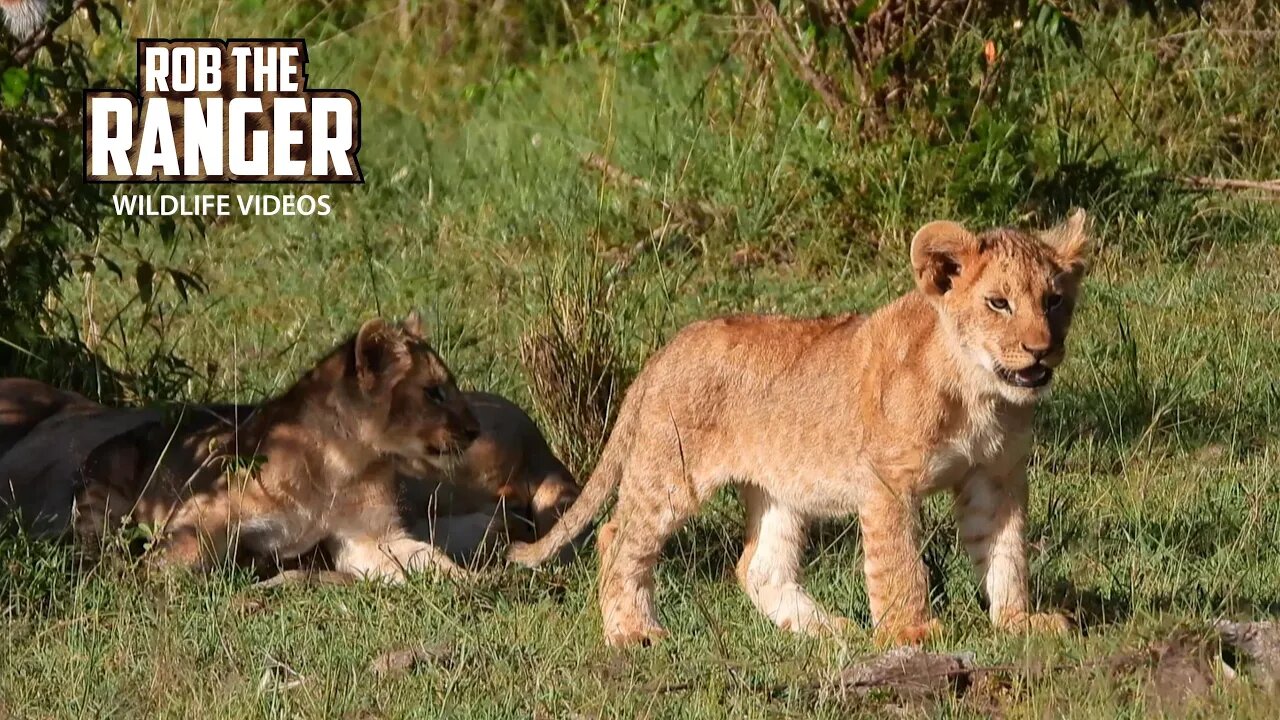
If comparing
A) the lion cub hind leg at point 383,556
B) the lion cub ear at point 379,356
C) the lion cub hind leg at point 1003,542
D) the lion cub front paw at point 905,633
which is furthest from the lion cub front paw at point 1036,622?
the lion cub ear at point 379,356

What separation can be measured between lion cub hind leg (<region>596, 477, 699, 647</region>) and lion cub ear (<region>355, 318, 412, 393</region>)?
1359 millimetres

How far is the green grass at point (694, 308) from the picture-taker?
5062 mm

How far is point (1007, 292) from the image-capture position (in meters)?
5.14

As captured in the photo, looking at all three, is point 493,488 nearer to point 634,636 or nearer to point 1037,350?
point 634,636

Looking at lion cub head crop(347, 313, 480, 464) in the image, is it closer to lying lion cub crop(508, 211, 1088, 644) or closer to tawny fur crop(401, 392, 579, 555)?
tawny fur crop(401, 392, 579, 555)

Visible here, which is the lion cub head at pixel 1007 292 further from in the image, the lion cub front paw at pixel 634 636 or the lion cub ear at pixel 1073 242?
the lion cub front paw at pixel 634 636

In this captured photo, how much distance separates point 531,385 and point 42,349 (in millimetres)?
1756

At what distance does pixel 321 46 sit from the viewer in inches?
529

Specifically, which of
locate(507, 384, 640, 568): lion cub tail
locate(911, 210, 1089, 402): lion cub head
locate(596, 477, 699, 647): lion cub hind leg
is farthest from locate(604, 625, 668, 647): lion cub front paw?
locate(911, 210, 1089, 402): lion cub head

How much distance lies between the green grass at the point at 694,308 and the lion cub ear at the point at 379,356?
0.78m

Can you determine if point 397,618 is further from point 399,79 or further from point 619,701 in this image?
point 399,79

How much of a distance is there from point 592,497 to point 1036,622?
137 centimetres

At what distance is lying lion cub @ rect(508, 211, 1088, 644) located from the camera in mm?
5188

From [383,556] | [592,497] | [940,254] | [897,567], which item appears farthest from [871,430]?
[383,556]
